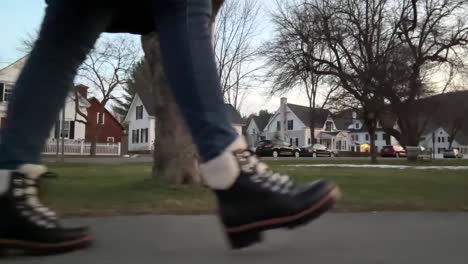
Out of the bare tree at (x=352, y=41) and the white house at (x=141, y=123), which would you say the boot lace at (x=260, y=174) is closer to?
the bare tree at (x=352, y=41)

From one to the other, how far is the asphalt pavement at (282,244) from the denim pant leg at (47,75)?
0.40m

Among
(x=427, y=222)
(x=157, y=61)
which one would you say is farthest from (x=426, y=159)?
(x=427, y=222)

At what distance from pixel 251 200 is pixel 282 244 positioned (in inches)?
12.6

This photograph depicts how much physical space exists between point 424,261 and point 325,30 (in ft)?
93.5

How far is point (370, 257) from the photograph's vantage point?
167 centimetres

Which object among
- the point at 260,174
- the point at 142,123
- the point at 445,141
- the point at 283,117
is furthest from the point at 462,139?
the point at 260,174

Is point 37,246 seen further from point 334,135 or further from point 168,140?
point 334,135

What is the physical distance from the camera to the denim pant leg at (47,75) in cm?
160

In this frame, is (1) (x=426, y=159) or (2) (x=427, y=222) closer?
(2) (x=427, y=222)

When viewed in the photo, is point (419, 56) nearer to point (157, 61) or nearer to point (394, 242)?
point (157, 61)

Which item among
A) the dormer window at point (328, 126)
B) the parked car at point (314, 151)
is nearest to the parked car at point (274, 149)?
the parked car at point (314, 151)

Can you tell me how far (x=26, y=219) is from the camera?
1561 millimetres

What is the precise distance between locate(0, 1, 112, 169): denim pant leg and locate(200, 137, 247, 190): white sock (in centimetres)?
59

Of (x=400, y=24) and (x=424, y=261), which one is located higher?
(x=400, y=24)
